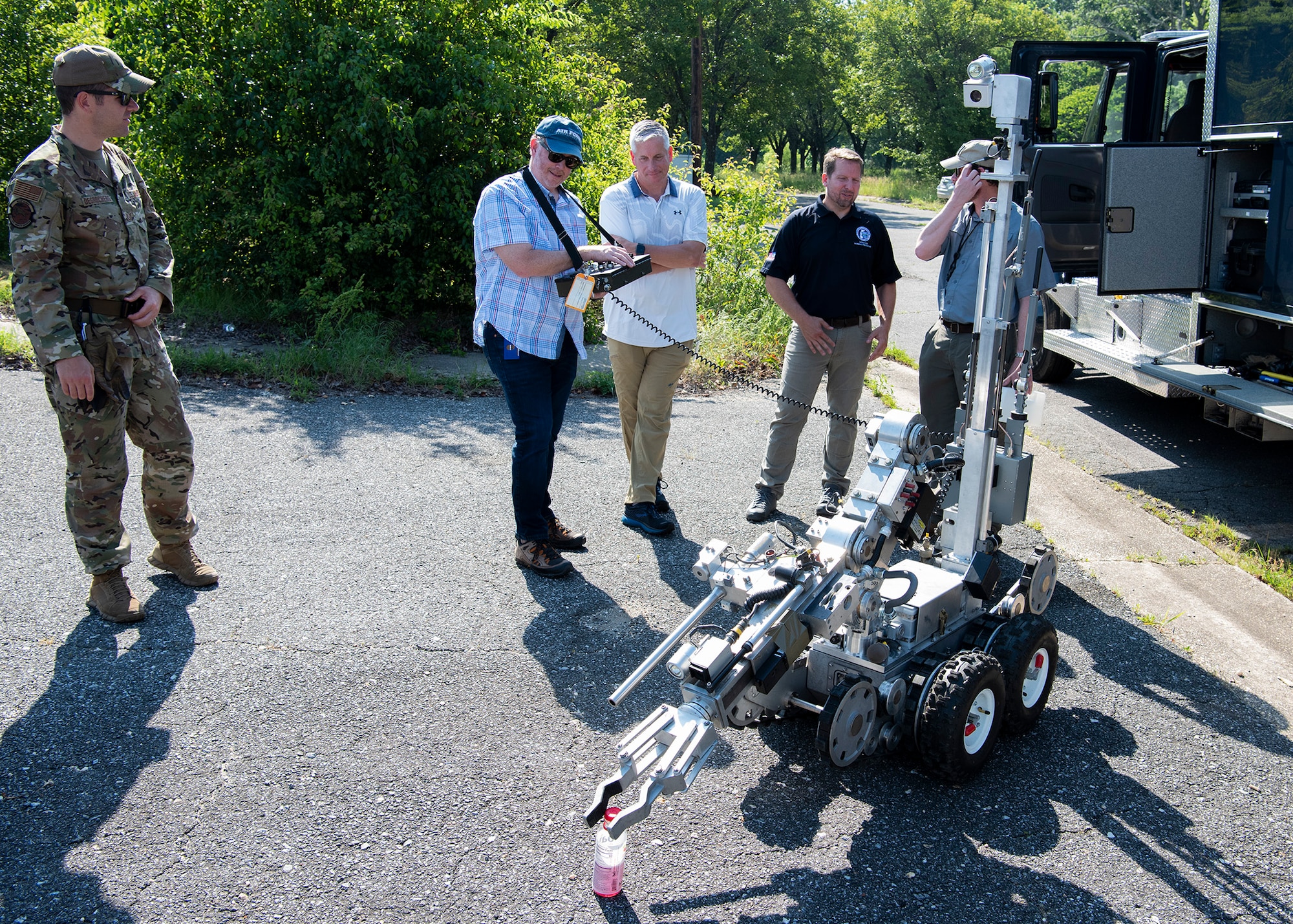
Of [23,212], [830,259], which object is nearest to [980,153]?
[830,259]

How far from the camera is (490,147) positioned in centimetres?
933

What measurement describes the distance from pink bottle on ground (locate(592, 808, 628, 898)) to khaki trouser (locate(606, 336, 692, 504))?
275cm

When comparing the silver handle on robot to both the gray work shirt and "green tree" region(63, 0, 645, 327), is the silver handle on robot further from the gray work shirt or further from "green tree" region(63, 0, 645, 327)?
"green tree" region(63, 0, 645, 327)

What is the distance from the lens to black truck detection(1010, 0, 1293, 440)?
629 cm

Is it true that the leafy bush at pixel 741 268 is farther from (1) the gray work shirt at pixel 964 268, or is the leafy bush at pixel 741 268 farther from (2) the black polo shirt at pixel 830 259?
(1) the gray work shirt at pixel 964 268

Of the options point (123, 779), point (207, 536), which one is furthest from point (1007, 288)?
point (207, 536)

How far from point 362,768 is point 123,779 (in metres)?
0.76

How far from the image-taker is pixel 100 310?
395 centimetres

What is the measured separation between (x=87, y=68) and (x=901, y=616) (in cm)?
366

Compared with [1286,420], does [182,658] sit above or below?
below

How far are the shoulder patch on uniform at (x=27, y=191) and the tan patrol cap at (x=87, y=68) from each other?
41cm

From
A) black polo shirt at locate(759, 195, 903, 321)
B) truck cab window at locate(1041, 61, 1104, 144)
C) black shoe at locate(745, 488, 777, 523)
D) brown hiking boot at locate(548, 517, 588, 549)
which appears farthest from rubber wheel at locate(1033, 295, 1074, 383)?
brown hiking boot at locate(548, 517, 588, 549)

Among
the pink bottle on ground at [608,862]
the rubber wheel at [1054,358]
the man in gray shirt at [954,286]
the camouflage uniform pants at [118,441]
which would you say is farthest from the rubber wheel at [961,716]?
the rubber wheel at [1054,358]

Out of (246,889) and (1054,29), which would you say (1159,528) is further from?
(1054,29)
